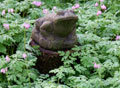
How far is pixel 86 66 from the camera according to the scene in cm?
371

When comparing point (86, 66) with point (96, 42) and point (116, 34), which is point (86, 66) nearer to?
point (96, 42)

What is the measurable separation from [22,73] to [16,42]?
3.11ft

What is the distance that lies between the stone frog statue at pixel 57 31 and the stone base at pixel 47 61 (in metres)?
0.08

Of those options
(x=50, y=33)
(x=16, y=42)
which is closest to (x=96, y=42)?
(x=50, y=33)

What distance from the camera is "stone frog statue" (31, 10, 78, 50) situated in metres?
3.68

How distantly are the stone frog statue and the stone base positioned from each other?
0.27 ft

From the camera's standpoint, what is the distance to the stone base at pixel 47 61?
12.6ft

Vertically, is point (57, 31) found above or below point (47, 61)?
above

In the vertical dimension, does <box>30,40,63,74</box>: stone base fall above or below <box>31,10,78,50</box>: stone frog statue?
below

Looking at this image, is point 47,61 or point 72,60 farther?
point 47,61

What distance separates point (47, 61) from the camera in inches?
153

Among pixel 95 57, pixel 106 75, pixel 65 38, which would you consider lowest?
pixel 106 75

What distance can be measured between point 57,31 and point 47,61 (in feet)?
1.49

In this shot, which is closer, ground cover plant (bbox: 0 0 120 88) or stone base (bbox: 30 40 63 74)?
ground cover plant (bbox: 0 0 120 88)
